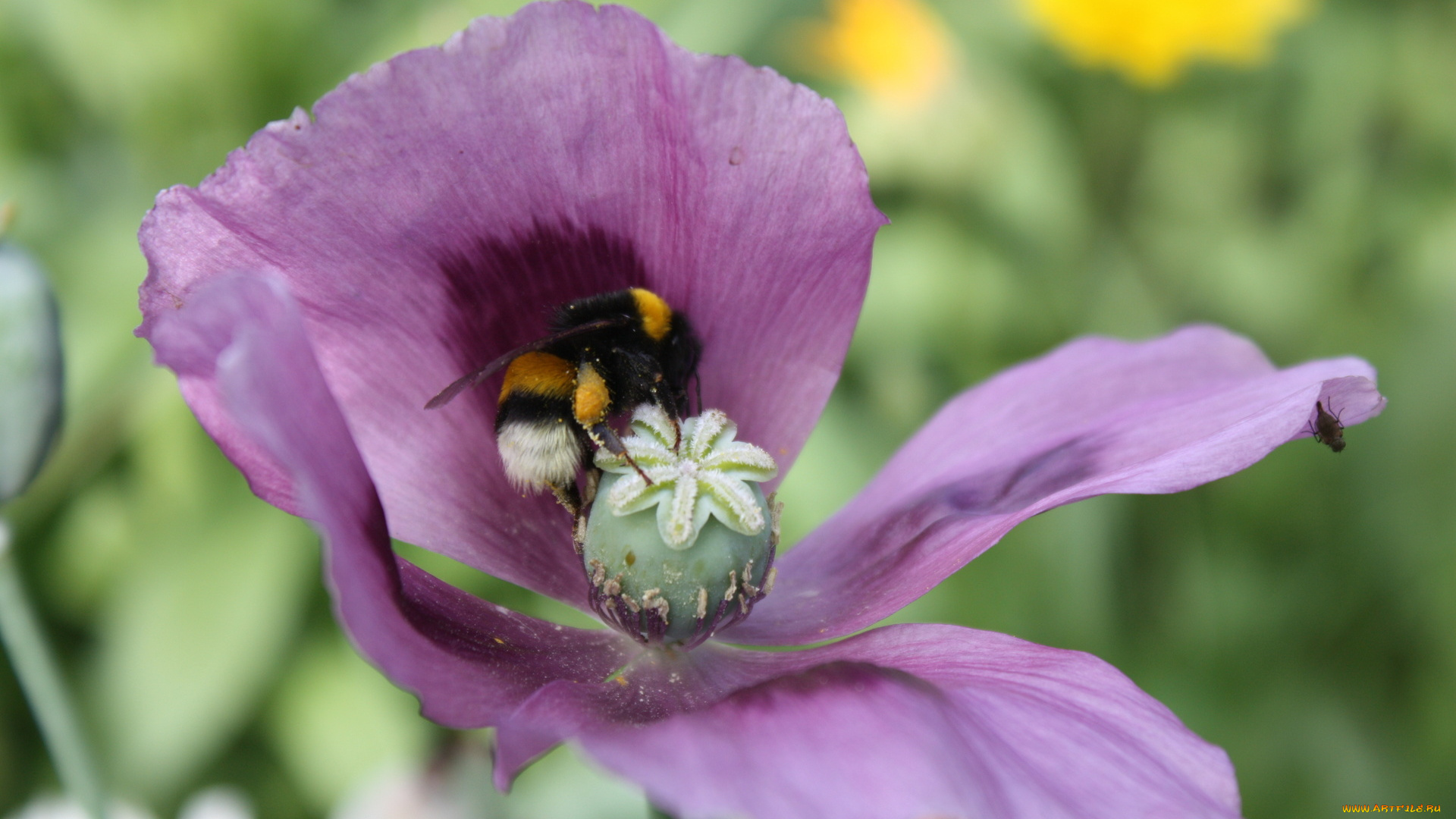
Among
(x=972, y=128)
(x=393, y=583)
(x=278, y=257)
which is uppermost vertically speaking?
(x=278, y=257)

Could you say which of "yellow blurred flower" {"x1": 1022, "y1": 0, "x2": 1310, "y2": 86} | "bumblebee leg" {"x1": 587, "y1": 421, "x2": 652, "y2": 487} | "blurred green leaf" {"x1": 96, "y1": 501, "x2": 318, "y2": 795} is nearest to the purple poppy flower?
"bumblebee leg" {"x1": 587, "y1": 421, "x2": 652, "y2": 487}

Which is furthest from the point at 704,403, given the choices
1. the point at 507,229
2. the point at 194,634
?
the point at 194,634

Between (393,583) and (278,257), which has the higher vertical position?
(278,257)

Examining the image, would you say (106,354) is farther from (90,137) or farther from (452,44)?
(452,44)

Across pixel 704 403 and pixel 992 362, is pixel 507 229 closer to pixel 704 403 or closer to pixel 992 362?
pixel 704 403

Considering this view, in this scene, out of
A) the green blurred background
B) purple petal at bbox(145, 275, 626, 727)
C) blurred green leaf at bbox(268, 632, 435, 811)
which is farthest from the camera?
blurred green leaf at bbox(268, 632, 435, 811)

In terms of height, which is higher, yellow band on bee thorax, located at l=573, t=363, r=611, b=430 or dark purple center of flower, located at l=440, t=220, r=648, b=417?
dark purple center of flower, located at l=440, t=220, r=648, b=417

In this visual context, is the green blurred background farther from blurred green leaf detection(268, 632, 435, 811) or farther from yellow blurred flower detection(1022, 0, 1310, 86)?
yellow blurred flower detection(1022, 0, 1310, 86)

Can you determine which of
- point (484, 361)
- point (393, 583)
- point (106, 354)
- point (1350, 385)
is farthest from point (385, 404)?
point (106, 354)

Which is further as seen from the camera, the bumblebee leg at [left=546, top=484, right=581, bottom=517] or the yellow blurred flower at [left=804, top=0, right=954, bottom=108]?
the yellow blurred flower at [left=804, top=0, right=954, bottom=108]
